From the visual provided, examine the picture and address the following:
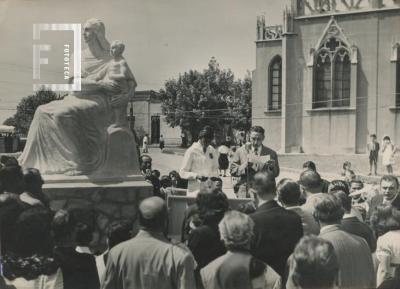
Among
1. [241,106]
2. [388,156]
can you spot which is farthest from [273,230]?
[241,106]

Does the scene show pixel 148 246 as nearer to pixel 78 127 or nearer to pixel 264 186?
pixel 264 186

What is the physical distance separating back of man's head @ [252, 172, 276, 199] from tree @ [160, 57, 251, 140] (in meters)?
26.4

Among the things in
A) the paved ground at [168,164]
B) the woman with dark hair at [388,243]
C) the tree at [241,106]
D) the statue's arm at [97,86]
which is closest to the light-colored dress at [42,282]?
the woman with dark hair at [388,243]

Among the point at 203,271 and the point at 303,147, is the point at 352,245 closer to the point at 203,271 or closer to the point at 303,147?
the point at 203,271

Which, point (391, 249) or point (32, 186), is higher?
point (32, 186)

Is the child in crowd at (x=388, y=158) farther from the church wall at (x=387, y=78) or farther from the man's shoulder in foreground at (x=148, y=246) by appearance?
the man's shoulder in foreground at (x=148, y=246)

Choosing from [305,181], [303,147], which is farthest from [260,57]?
[305,181]

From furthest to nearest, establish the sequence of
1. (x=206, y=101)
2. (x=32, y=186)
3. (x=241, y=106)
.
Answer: (x=241, y=106), (x=206, y=101), (x=32, y=186)

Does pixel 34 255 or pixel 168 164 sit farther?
pixel 168 164

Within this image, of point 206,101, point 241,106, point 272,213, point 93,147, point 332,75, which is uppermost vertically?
point 332,75

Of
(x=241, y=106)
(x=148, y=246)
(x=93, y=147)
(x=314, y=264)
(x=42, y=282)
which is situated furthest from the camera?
(x=241, y=106)

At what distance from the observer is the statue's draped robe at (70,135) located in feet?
21.8

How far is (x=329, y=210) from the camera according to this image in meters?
3.65

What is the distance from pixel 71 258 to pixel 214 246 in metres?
0.90
